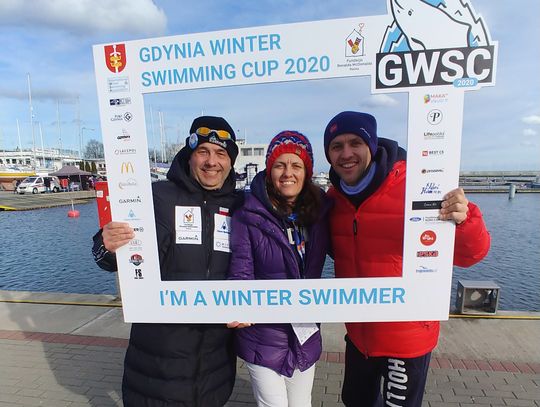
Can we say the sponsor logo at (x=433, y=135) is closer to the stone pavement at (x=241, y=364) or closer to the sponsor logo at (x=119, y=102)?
the sponsor logo at (x=119, y=102)

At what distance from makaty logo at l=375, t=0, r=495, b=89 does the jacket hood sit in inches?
42.0

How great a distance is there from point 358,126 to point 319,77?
1.17 feet

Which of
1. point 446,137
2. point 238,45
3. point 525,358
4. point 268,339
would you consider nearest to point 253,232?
point 268,339

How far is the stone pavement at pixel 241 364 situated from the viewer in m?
3.03

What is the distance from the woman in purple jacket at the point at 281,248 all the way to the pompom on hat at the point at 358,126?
21 centimetres

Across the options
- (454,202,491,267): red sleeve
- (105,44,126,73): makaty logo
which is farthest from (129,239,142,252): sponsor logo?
(454,202,491,267): red sleeve

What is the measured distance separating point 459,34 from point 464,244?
110 centimetres

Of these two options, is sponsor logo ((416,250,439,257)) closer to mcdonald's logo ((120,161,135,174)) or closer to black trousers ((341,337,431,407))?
black trousers ((341,337,431,407))

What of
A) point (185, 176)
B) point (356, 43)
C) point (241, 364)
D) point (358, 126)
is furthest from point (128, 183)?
point (241, 364)

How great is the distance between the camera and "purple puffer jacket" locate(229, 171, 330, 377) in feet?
6.17

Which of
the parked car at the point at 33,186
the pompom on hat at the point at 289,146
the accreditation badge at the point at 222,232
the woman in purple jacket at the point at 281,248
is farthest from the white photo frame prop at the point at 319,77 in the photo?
the parked car at the point at 33,186

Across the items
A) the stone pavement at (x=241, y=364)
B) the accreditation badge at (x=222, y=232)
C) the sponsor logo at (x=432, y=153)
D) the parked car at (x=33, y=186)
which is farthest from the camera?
the parked car at (x=33, y=186)

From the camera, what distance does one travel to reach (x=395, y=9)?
1.64 m

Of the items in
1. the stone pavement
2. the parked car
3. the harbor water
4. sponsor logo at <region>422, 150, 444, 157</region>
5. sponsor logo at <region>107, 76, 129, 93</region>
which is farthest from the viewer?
the parked car
